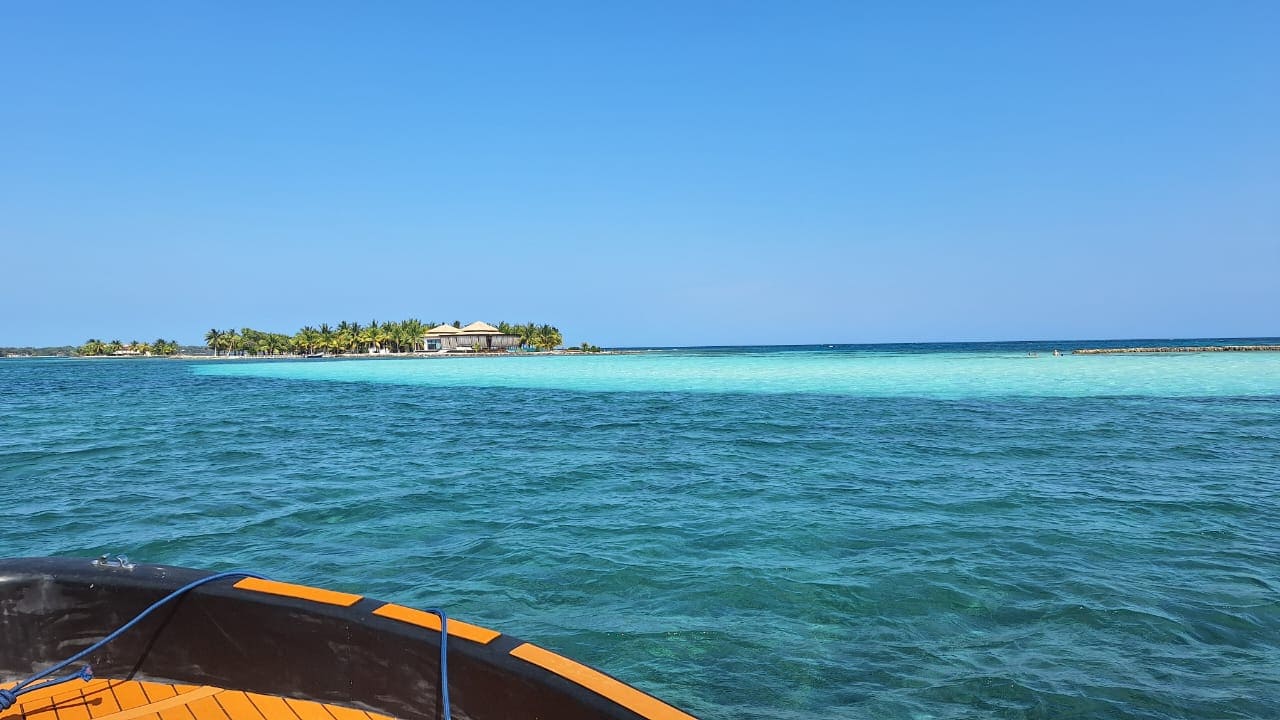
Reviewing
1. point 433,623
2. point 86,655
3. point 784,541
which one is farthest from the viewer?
point 784,541


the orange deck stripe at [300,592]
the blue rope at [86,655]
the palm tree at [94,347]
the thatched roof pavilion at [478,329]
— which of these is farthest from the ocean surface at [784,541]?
the palm tree at [94,347]

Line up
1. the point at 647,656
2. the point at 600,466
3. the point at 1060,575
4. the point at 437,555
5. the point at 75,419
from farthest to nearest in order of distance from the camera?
the point at 75,419, the point at 600,466, the point at 437,555, the point at 1060,575, the point at 647,656

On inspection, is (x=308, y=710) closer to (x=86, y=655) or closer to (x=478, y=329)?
(x=86, y=655)

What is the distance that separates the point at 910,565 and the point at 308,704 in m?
6.41

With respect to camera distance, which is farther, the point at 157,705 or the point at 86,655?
the point at 86,655

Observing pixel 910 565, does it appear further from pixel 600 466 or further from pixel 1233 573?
pixel 600 466

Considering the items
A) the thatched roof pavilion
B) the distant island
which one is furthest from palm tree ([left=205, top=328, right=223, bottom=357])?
the thatched roof pavilion

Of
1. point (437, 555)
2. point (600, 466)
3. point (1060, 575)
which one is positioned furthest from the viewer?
point (600, 466)

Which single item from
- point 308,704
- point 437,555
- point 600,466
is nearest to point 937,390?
point 600,466

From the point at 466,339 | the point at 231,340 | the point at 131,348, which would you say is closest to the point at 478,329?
the point at 466,339

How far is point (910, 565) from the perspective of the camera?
25.3 feet

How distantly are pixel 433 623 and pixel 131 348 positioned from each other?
20842 centimetres

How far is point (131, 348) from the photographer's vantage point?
6644 inches

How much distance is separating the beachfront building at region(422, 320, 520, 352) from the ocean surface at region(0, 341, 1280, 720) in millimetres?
104842
